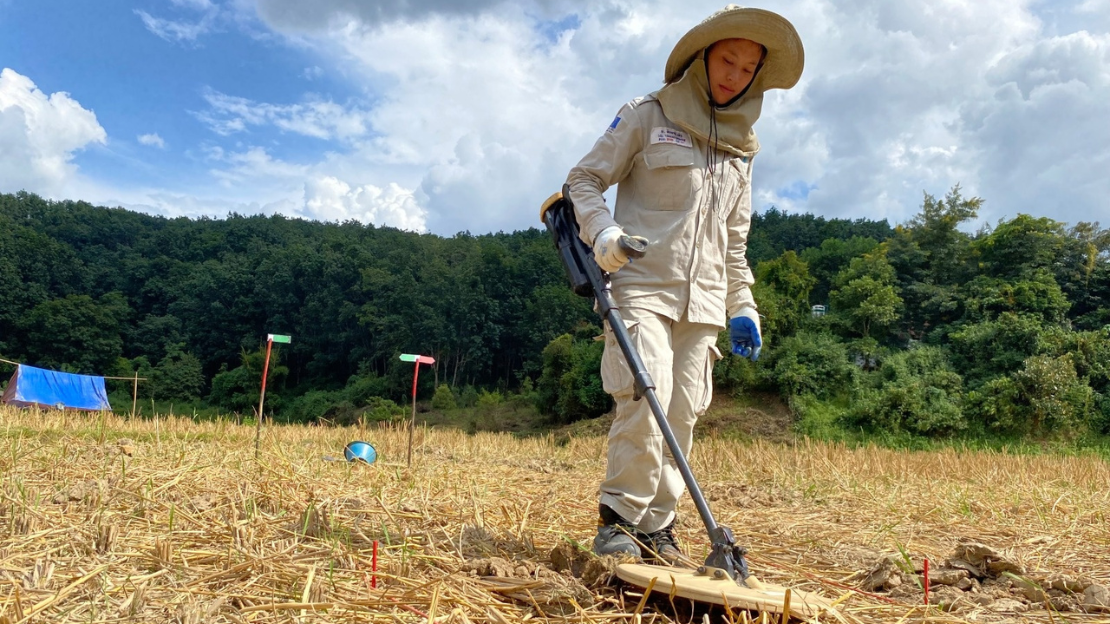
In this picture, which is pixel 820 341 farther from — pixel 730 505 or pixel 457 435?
pixel 730 505

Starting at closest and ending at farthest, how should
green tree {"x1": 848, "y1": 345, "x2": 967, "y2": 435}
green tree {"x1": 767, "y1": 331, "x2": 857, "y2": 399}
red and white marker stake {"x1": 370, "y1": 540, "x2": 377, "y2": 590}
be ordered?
red and white marker stake {"x1": 370, "y1": 540, "x2": 377, "y2": 590}
green tree {"x1": 848, "y1": 345, "x2": 967, "y2": 435}
green tree {"x1": 767, "y1": 331, "x2": 857, "y2": 399}

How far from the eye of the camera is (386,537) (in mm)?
2475

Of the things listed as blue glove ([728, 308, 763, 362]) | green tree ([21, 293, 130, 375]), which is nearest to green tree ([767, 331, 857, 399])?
blue glove ([728, 308, 763, 362])

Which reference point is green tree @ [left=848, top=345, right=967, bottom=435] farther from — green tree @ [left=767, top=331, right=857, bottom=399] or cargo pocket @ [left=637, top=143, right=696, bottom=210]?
cargo pocket @ [left=637, top=143, right=696, bottom=210]

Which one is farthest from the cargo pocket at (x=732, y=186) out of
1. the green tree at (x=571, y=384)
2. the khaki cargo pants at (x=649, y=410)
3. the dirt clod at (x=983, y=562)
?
the green tree at (x=571, y=384)

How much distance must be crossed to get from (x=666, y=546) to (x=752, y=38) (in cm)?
189

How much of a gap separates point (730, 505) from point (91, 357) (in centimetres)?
5830

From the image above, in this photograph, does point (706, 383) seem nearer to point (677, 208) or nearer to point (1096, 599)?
point (677, 208)

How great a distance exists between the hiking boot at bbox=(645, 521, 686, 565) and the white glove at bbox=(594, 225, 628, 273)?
93cm

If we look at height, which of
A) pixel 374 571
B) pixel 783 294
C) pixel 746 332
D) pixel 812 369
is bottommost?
pixel 374 571

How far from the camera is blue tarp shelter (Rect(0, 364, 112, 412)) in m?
23.7

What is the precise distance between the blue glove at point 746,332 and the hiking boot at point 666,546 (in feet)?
2.66

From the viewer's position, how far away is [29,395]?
2373 cm

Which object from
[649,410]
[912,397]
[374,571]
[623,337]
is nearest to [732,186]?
[623,337]
